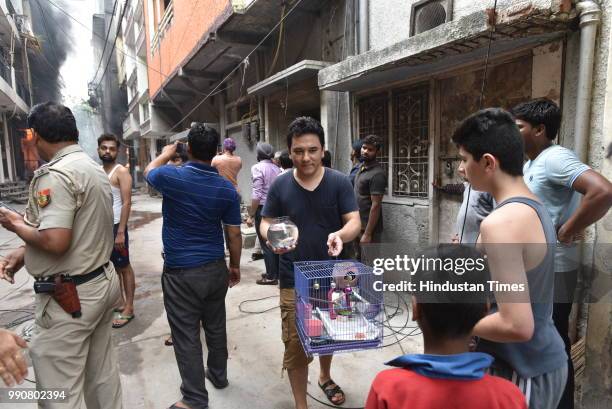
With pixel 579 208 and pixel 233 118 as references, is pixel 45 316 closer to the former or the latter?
pixel 579 208

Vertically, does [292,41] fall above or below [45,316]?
above

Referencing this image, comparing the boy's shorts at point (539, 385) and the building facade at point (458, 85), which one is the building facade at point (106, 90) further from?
the boy's shorts at point (539, 385)

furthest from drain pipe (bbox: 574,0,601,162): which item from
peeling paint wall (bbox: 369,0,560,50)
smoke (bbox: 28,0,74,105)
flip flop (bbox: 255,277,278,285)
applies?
smoke (bbox: 28,0,74,105)

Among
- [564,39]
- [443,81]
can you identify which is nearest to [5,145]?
[443,81]

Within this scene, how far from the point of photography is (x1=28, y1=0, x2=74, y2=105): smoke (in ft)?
82.3

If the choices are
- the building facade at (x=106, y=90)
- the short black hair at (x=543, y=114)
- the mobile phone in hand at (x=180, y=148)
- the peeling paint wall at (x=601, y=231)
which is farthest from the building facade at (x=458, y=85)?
the building facade at (x=106, y=90)

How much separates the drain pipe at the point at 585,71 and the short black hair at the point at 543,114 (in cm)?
55

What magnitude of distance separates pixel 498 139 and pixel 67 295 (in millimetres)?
2220

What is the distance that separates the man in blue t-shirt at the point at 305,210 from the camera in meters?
2.27

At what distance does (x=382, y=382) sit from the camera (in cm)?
106

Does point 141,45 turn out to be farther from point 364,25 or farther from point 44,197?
point 44,197

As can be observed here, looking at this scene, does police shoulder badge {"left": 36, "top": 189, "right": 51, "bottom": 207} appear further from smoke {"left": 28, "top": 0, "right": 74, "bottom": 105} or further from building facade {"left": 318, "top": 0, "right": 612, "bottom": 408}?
smoke {"left": 28, "top": 0, "right": 74, "bottom": 105}

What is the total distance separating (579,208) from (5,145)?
76.0ft

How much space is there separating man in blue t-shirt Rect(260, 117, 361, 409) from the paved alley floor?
0.55 m
